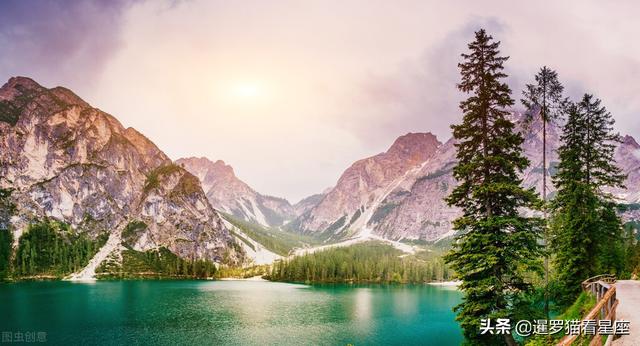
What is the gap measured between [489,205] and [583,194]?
23.1 metres

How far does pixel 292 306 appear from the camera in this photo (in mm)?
124000

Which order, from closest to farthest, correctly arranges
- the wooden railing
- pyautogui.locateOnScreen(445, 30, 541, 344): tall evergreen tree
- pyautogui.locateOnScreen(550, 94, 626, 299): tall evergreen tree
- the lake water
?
the wooden railing < pyautogui.locateOnScreen(445, 30, 541, 344): tall evergreen tree < pyautogui.locateOnScreen(550, 94, 626, 299): tall evergreen tree < the lake water

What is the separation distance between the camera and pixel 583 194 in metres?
43.2

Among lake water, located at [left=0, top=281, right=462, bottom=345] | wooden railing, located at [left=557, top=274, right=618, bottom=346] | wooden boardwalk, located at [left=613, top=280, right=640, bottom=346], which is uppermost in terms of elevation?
wooden railing, located at [left=557, top=274, right=618, bottom=346]

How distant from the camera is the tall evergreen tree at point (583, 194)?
43.2 meters

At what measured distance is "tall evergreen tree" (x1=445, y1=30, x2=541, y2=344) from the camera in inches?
1024

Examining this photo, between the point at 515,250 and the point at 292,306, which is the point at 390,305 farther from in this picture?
the point at 515,250

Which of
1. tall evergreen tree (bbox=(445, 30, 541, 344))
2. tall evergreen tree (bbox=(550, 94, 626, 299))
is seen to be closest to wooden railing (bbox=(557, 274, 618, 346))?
tall evergreen tree (bbox=(445, 30, 541, 344))

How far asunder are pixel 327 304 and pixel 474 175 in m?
114

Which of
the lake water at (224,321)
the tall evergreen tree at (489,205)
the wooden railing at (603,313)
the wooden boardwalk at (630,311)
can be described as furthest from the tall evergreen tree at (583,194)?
the lake water at (224,321)

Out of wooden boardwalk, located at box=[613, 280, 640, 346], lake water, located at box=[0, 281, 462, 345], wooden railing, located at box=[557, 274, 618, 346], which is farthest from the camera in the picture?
lake water, located at box=[0, 281, 462, 345]

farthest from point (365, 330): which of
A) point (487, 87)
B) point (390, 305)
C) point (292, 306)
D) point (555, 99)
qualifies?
point (487, 87)

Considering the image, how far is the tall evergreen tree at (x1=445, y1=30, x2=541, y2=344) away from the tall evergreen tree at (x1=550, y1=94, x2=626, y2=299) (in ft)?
64.9

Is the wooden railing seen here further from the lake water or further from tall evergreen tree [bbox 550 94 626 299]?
the lake water
